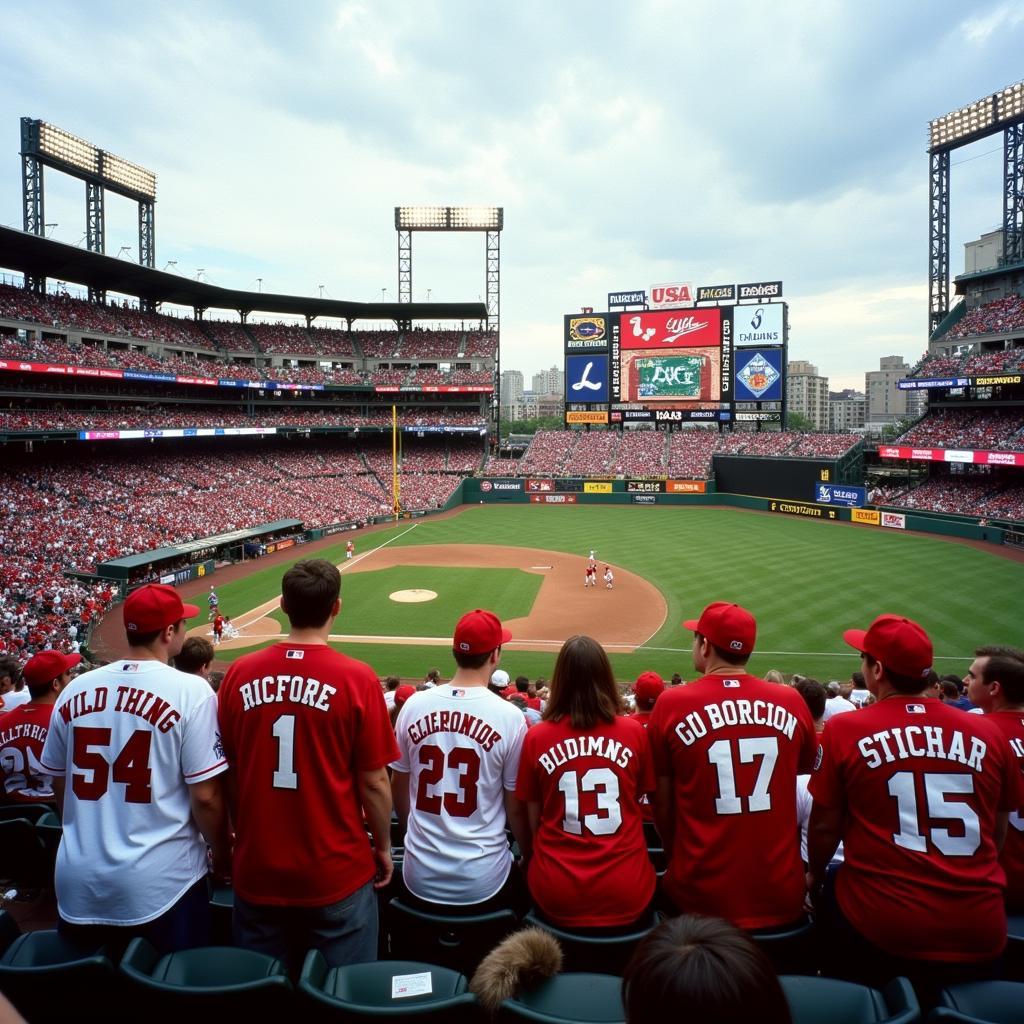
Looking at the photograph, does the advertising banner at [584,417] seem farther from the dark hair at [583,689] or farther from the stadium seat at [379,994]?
the stadium seat at [379,994]

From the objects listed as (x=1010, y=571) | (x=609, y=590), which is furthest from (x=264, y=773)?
(x=1010, y=571)

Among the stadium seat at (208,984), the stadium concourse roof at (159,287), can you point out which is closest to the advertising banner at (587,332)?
the stadium concourse roof at (159,287)

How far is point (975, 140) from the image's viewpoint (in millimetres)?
49125

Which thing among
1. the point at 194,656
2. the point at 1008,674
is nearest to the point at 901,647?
the point at 1008,674

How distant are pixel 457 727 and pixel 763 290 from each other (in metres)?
60.3

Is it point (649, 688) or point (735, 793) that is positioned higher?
point (735, 793)

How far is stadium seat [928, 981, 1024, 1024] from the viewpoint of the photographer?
2.76 metres

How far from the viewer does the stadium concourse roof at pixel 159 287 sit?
42.3 metres

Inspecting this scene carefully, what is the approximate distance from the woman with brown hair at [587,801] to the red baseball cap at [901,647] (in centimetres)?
136

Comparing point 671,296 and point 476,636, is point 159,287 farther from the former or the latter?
point 476,636

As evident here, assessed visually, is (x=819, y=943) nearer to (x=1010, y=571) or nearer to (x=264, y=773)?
(x=264, y=773)

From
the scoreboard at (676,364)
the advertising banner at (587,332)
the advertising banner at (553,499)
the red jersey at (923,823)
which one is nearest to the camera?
the red jersey at (923,823)

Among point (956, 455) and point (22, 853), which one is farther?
point (956, 455)

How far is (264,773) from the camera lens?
3.60m
